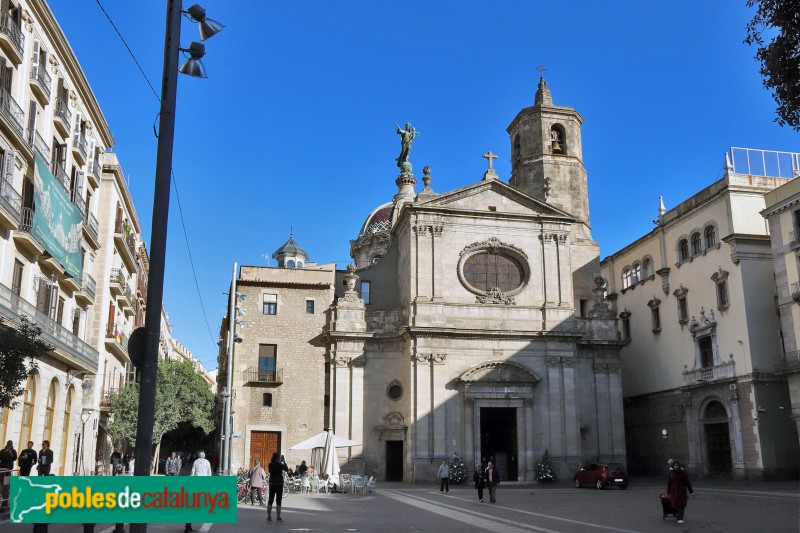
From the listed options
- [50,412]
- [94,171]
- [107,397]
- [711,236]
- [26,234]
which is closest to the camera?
[26,234]

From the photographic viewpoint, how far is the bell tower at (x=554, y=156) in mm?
45344

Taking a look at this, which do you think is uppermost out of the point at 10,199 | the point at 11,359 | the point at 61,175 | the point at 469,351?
the point at 61,175

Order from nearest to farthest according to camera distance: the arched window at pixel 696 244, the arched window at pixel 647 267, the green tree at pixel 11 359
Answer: the green tree at pixel 11 359
the arched window at pixel 696 244
the arched window at pixel 647 267

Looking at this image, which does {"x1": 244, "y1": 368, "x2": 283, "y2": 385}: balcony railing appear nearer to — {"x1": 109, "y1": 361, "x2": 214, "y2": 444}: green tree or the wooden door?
the wooden door

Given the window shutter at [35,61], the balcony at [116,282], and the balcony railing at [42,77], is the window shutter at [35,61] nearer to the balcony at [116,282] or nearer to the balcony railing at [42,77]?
the balcony railing at [42,77]

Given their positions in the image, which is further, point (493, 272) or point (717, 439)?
point (493, 272)

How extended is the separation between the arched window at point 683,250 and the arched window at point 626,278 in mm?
6265

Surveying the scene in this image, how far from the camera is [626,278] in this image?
155 ft

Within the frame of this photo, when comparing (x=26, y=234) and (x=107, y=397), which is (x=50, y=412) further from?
(x=107, y=397)

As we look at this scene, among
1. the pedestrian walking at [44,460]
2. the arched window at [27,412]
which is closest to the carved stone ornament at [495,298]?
the arched window at [27,412]

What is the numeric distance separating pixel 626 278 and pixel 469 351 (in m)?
14.6

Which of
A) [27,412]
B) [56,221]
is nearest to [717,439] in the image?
[27,412]

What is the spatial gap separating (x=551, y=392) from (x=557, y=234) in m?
8.58

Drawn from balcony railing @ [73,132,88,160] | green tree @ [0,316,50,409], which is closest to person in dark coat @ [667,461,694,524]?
green tree @ [0,316,50,409]
